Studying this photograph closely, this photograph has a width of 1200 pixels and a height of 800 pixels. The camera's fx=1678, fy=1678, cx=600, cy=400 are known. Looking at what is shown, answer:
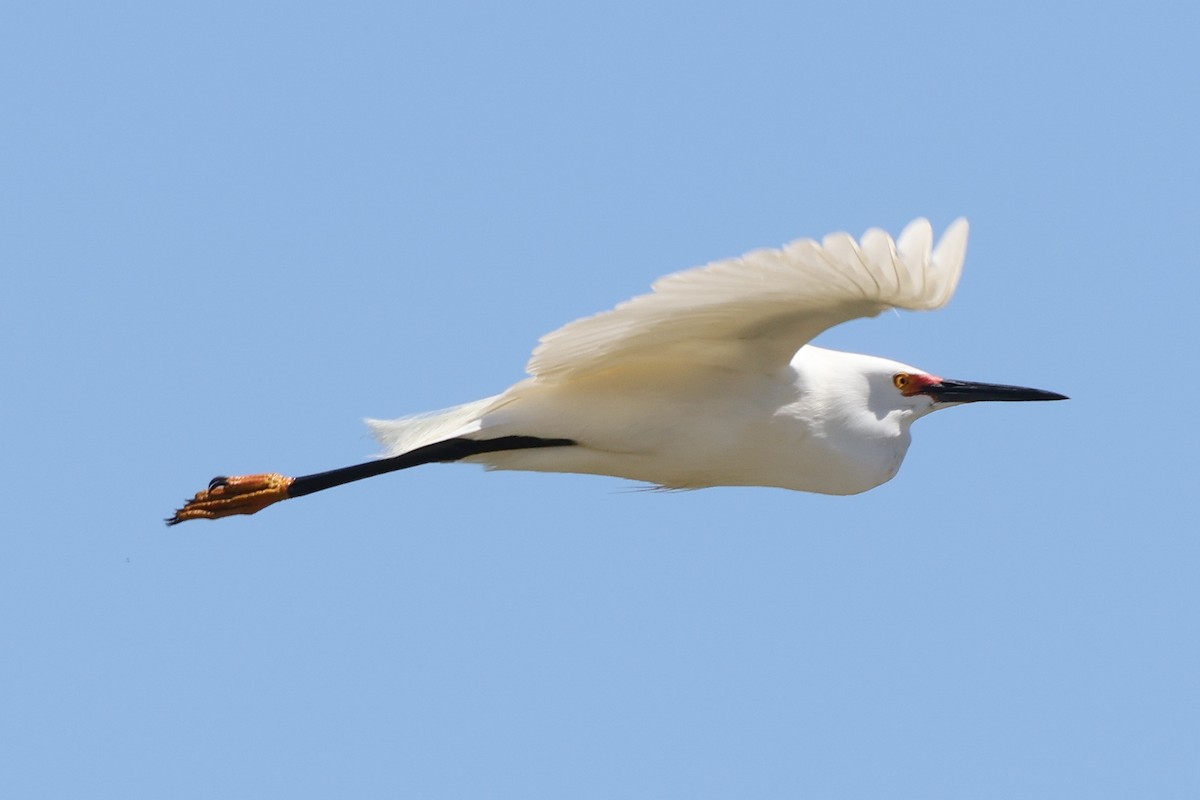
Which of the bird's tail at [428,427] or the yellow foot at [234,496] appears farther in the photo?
the yellow foot at [234,496]

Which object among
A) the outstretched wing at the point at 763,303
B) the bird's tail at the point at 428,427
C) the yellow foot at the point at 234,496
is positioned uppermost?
the outstretched wing at the point at 763,303

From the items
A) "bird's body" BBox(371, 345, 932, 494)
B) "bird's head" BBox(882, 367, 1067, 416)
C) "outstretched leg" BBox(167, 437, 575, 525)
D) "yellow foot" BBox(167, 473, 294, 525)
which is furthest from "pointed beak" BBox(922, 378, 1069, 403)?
"yellow foot" BBox(167, 473, 294, 525)

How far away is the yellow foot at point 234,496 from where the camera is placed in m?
6.49

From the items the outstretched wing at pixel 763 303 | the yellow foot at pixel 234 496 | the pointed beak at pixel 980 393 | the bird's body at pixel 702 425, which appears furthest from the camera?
the pointed beak at pixel 980 393

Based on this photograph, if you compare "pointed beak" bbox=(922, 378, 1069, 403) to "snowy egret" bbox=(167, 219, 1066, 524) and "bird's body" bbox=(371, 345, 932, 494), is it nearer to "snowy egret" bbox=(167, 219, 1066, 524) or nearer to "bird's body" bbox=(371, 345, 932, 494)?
"snowy egret" bbox=(167, 219, 1066, 524)

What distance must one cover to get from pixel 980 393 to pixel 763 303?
5.75 feet

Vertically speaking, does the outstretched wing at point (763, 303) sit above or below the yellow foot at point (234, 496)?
above

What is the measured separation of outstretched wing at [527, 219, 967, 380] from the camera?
515 cm

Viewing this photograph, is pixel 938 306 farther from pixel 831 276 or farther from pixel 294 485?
pixel 294 485

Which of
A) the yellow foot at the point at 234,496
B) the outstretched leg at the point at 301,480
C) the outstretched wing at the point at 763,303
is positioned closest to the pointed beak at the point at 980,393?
the outstretched wing at the point at 763,303

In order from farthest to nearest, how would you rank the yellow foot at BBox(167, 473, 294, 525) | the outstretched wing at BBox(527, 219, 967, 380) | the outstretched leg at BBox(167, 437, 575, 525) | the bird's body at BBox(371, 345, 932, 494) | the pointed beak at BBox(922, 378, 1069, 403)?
the pointed beak at BBox(922, 378, 1069, 403), the yellow foot at BBox(167, 473, 294, 525), the outstretched leg at BBox(167, 437, 575, 525), the bird's body at BBox(371, 345, 932, 494), the outstretched wing at BBox(527, 219, 967, 380)

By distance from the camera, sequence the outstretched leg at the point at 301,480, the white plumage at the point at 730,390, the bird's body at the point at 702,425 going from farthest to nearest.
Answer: the outstretched leg at the point at 301,480 < the bird's body at the point at 702,425 < the white plumage at the point at 730,390

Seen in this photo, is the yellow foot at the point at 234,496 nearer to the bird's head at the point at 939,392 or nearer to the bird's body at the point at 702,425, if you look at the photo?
the bird's body at the point at 702,425

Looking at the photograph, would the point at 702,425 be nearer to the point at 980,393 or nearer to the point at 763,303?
the point at 763,303
